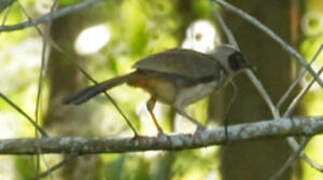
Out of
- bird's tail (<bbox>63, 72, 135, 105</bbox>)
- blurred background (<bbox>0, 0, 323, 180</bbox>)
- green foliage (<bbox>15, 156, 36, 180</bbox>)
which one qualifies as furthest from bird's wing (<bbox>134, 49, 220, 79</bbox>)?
green foliage (<bbox>15, 156, 36, 180</bbox>)

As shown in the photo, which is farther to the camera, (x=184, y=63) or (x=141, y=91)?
(x=141, y=91)

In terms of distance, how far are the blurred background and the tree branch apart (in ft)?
5.44

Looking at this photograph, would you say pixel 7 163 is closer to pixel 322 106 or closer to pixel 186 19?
pixel 186 19

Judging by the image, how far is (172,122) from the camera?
7.50 metres

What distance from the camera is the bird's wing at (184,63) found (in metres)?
4.77

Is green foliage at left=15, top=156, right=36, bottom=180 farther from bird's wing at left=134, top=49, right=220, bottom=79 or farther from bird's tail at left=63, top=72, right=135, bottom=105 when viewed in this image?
bird's tail at left=63, top=72, right=135, bottom=105

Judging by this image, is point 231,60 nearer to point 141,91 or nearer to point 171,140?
point 171,140

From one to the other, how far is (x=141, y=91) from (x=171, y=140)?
10.9ft

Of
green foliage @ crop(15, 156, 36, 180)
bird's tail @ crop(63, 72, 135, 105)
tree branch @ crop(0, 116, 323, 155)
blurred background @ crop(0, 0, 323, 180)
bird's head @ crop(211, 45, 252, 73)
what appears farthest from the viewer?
blurred background @ crop(0, 0, 323, 180)

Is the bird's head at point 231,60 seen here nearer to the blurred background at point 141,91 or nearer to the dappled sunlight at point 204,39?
the dappled sunlight at point 204,39

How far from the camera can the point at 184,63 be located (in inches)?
198

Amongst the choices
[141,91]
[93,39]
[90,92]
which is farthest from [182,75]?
[141,91]

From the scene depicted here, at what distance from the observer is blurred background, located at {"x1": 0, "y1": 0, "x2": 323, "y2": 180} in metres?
6.43

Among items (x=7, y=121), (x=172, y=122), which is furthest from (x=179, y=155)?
(x=7, y=121)
